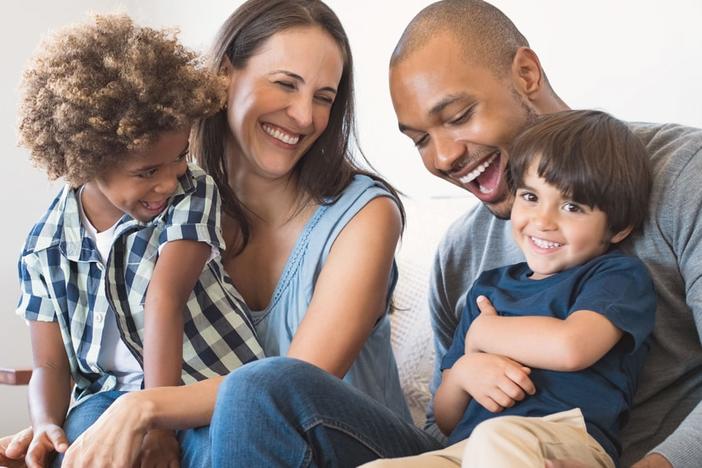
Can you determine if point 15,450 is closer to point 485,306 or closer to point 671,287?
point 485,306

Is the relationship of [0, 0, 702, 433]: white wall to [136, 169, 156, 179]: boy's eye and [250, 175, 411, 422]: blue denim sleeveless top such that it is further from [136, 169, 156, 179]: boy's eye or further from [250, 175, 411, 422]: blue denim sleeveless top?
[250, 175, 411, 422]: blue denim sleeveless top

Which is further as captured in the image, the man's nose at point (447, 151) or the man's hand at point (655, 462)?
the man's nose at point (447, 151)

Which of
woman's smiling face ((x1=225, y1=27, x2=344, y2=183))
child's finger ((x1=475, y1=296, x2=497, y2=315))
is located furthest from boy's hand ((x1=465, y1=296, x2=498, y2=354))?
woman's smiling face ((x1=225, y1=27, x2=344, y2=183))

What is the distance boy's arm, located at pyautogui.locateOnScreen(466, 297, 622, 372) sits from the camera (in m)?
1.23

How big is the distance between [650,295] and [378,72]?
5.29ft

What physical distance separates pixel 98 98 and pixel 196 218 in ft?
0.91

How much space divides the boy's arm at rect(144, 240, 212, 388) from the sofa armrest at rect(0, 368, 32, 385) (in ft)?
2.20

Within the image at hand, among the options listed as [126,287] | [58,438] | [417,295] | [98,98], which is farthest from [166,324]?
[417,295]

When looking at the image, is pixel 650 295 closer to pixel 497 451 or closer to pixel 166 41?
pixel 497 451

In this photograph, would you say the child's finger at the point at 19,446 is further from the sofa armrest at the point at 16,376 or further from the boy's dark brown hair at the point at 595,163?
the boy's dark brown hair at the point at 595,163

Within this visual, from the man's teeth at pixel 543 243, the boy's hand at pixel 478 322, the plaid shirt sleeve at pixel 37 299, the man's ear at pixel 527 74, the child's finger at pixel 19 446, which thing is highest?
the man's ear at pixel 527 74

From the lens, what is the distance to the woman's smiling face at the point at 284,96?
5.70 ft

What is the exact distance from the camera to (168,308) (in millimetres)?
1529

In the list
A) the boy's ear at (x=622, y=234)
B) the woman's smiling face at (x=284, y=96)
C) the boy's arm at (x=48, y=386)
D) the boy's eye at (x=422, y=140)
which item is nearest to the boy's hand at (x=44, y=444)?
the boy's arm at (x=48, y=386)
